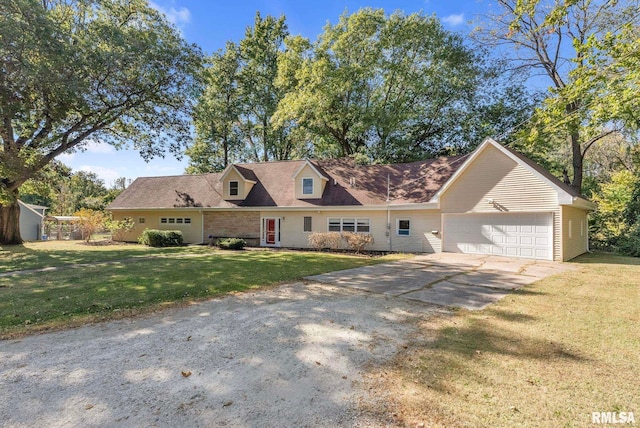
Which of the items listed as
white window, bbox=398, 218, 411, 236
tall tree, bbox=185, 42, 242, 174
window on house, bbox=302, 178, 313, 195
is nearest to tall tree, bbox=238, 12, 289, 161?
tall tree, bbox=185, 42, 242, 174

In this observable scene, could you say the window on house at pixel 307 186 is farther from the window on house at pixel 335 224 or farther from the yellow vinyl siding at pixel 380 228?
the window on house at pixel 335 224

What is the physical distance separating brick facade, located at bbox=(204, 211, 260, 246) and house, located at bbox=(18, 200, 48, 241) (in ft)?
70.3

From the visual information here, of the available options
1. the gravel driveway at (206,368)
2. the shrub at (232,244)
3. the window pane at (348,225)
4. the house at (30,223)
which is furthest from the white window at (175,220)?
the gravel driveway at (206,368)

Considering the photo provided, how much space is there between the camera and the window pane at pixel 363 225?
18.0m

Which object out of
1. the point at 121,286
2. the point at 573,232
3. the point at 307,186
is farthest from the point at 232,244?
the point at 573,232

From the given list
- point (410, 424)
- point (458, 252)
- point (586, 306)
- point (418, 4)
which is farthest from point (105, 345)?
point (418, 4)

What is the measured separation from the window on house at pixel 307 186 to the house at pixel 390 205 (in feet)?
0.21

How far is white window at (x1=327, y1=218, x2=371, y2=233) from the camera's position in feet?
59.1

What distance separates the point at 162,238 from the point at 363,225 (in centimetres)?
1295

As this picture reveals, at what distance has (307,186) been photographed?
1980 cm

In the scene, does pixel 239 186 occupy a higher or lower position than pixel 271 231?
higher

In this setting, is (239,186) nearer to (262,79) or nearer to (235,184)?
(235,184)

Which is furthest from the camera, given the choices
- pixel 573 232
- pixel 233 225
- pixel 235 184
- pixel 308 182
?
pixel 235 184

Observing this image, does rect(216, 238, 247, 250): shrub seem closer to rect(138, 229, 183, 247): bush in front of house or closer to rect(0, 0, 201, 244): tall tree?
rect(138, 229, 183, 247): bush in front of house
